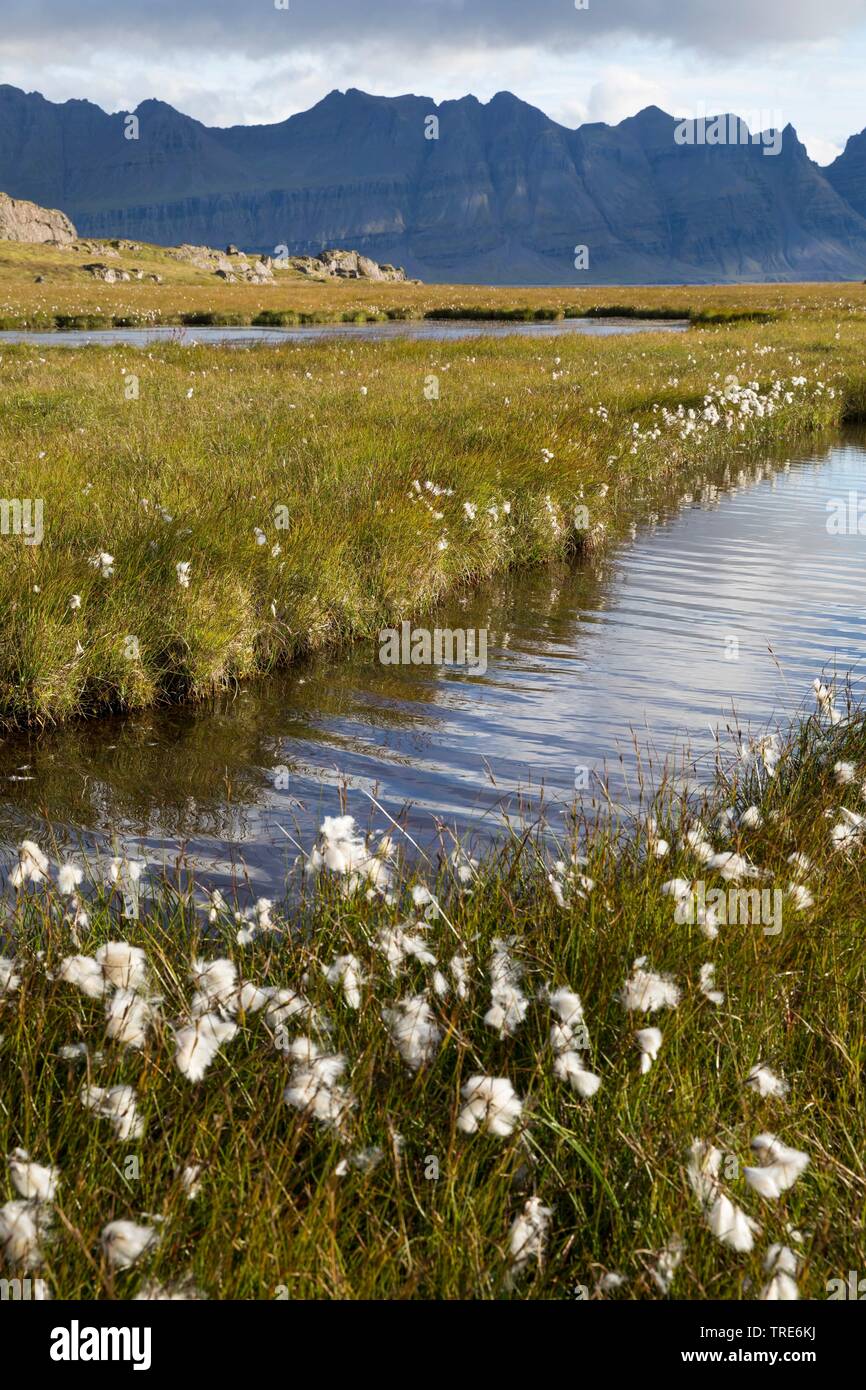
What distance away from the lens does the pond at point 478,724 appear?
7547 millimetres

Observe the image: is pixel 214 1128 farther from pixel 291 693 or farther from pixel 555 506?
pixel 555 506

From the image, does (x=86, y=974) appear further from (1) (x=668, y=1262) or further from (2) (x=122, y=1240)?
(1) (x=668, y=1262)

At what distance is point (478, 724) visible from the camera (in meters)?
9.48

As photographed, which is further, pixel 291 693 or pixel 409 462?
pixel 409 462

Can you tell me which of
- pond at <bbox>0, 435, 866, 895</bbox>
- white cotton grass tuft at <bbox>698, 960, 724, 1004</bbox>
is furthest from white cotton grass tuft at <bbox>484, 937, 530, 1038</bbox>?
pond at <bbox>0, 435, 866, 895</bbox>

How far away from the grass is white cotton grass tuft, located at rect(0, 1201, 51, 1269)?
0.09 meters

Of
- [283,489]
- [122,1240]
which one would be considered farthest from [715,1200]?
[283,489]

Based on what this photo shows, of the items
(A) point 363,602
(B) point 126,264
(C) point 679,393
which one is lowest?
(A) point 363,602

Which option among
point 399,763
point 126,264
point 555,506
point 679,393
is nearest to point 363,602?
point 399,763

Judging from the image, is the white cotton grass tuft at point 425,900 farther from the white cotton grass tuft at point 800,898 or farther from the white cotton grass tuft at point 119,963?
the white cotton grass tuft at point 800,898

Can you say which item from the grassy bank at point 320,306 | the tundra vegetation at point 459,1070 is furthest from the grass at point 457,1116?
the grassy bank at point 320,306

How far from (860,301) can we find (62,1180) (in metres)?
84.9

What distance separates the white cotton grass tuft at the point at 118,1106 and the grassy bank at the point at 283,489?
5.90m

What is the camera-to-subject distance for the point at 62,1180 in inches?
120
